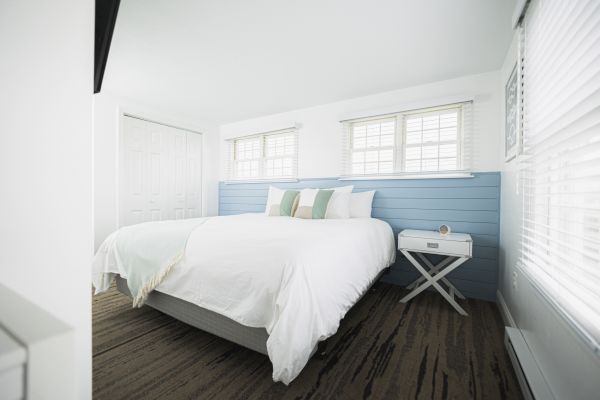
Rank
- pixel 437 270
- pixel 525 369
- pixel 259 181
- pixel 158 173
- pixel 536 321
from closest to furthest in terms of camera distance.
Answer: pixel 525 369
pixel 536 321
pixel 437 270
pixel 158 173
pixel 259 181

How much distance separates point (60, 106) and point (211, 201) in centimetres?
435

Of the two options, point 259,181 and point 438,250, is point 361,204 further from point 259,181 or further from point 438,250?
point 259,181

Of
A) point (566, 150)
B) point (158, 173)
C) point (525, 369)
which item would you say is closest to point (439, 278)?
point (525, 369)

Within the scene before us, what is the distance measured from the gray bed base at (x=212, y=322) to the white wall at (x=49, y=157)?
96 cm

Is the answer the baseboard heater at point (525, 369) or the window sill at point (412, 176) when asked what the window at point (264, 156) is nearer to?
the window sill at point (412, 176)

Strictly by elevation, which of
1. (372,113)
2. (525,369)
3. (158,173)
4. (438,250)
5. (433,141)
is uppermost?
(372,113)

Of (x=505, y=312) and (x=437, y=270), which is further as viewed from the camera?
(x=437, y=270)

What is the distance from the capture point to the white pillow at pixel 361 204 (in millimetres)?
3004

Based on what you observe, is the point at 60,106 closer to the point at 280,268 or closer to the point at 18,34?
the point at 18,34

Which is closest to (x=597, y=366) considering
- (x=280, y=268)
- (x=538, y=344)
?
(x=538, y=344)

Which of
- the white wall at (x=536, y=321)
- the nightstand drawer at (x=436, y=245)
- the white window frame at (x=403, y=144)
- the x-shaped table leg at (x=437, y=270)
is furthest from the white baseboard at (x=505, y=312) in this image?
the white window frame at (x=403, y=144)

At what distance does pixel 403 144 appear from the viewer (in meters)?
3.09

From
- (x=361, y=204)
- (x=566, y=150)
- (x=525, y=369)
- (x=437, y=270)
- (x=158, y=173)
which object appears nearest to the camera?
(x=566, y=150)

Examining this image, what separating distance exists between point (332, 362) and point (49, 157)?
65.2 inches
